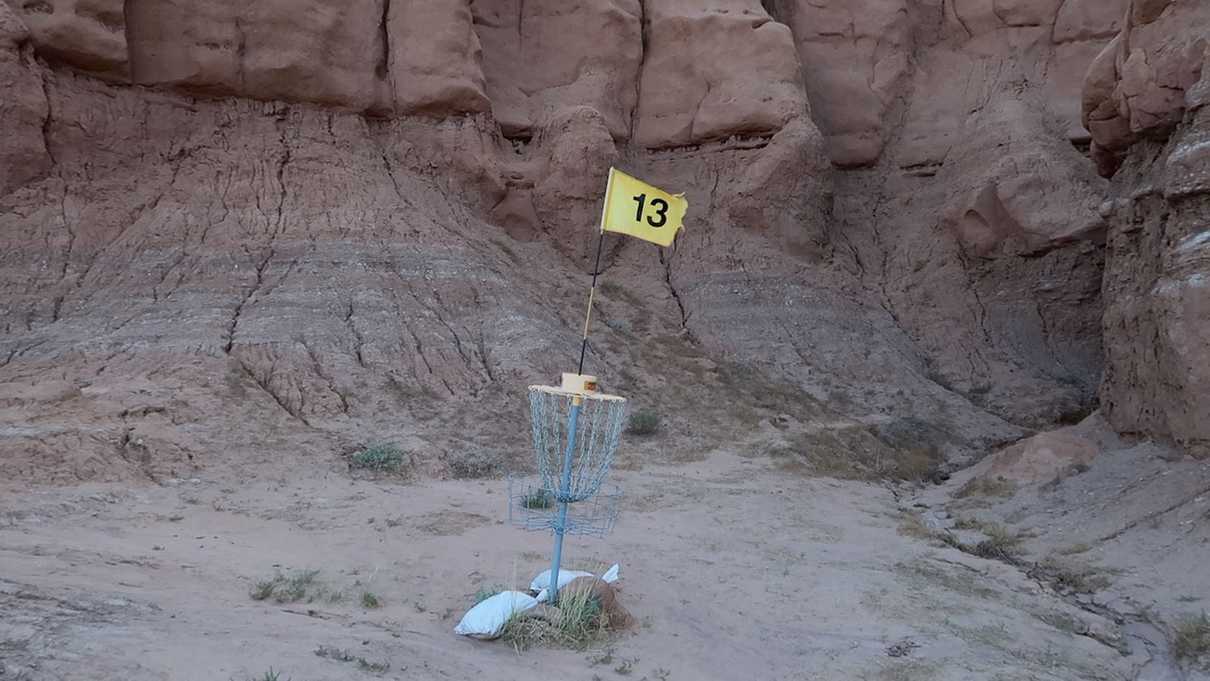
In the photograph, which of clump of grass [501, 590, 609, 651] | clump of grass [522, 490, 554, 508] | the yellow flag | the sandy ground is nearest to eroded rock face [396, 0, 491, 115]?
the sandy ground

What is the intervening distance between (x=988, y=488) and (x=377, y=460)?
801 cm

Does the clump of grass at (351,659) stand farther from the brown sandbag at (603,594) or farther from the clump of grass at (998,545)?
the clump of grass at (998,545)

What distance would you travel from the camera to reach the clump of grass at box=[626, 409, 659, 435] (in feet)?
45.8

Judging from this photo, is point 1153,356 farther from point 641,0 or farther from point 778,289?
point 641,0

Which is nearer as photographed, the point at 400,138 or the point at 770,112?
the point at 400,138

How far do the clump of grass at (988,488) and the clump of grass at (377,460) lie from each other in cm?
762

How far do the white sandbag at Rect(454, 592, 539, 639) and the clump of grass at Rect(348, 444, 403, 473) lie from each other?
17.1 feet

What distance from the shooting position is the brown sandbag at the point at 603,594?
6.17m

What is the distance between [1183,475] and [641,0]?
1672 cm

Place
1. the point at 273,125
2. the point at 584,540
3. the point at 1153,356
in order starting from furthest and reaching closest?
the point at 273,125
the point at 1153,356
the point at 584,540

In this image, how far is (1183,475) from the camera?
30.0 ft

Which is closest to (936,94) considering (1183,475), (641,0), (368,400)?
(641,0)

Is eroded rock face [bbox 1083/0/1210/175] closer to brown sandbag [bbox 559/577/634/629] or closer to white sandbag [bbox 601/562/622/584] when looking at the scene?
white sandbag [bbox 601/562/622/584]

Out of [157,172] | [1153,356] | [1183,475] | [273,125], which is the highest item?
[273,125]
